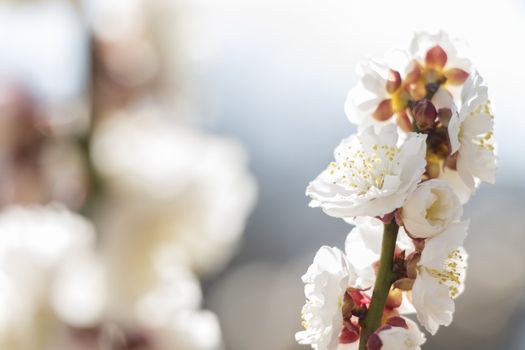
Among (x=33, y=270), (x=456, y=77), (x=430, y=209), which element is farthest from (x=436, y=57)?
(x=33, y=270)

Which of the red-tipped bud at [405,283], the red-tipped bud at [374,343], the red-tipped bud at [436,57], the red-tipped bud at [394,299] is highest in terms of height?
the red-tipped bud at [436,57]

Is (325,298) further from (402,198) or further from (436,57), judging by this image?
(436,57)

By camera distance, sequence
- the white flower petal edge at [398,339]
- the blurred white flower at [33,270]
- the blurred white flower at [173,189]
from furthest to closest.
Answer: the blurred white flower at [173,189] < the blurred white flower at [33,270] < the white flower petal edge at [398,339]

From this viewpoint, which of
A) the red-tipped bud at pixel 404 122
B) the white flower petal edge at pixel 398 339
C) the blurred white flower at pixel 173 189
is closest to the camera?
the white flower petal edge at pixel 398 339

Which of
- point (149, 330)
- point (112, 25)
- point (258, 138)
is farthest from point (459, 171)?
point (258, 138)

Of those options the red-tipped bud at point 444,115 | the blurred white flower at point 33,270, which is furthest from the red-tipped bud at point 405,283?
the blurred white flower at point 33,270

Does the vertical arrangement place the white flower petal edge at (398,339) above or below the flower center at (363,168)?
below

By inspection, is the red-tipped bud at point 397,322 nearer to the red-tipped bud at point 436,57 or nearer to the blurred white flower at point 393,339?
the blurred white flower at point 393,339
